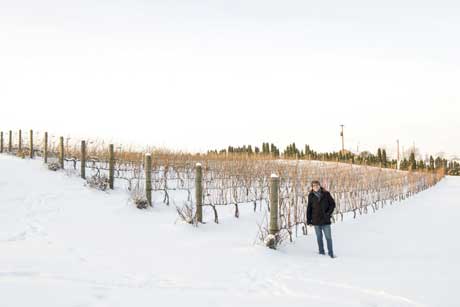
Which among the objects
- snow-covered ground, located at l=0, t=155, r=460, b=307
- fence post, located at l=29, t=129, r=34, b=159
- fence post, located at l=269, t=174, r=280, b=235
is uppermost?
fence post, located at l=29, t=129, r=34, b=159

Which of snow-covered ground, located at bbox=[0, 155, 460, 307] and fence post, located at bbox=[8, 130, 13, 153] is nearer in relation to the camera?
snow-covered ground, located at bbox=[0, 155, 460, 307]

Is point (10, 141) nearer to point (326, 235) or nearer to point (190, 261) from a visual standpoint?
point (190, 261)

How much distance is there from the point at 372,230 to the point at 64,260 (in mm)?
7620

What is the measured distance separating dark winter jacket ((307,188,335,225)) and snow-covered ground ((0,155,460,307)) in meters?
0.61

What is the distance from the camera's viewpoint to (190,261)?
5.63m

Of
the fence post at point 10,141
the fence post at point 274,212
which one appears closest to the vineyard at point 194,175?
the fence post at point 10,141

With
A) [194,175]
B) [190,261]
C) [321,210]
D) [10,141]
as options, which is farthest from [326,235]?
[10,141]

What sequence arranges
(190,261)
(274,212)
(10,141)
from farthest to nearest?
(10,141) → (274,212) → (190,261)

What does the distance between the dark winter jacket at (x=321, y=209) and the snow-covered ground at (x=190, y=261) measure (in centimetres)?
61

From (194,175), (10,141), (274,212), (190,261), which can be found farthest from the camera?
(10,141)

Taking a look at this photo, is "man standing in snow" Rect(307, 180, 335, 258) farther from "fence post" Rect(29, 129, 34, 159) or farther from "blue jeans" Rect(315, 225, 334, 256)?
"fence post" Rect(29, 129, 34, 159)

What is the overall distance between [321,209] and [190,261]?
7.93 ft

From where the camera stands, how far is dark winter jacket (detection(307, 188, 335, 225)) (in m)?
6.62

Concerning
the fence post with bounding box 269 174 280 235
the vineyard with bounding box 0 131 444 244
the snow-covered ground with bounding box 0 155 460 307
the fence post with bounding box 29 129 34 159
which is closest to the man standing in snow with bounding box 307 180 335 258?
the snow-covered ground with bounding box 0 155 460 307
